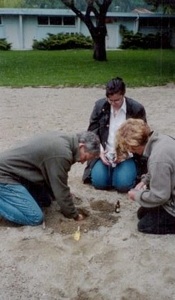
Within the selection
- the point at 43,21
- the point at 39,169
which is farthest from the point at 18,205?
the point at 43,21

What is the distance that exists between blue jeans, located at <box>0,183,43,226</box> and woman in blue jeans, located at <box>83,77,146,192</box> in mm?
1054

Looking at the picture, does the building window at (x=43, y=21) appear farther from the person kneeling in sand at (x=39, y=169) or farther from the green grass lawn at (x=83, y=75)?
the person kneeling in sand at (x=39, y=169)

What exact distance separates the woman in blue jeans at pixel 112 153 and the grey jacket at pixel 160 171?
3.49ft

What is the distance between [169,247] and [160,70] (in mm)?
13140

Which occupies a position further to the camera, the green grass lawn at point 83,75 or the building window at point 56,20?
the building window at point 56,20

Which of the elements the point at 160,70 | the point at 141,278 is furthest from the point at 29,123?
the point at 160,70

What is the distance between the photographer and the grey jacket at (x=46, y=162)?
368 centimetres

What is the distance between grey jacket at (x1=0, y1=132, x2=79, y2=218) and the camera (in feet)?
12.1

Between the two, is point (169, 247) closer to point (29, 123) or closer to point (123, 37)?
point (29, 123)

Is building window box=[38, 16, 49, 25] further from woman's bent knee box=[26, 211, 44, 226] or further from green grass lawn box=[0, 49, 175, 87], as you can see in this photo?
woman's bent knee box=[26, 211, 44, 226]

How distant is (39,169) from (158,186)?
1.04 m

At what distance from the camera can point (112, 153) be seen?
15.6 feet

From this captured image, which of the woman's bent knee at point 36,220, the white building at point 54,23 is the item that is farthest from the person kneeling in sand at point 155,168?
the white building at point 54,23

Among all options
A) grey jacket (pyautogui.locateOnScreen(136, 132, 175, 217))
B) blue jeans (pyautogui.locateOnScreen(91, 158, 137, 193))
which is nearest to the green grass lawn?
blue jeans (pyautogui.locateOnScreen(91, 158, 137, 193))
